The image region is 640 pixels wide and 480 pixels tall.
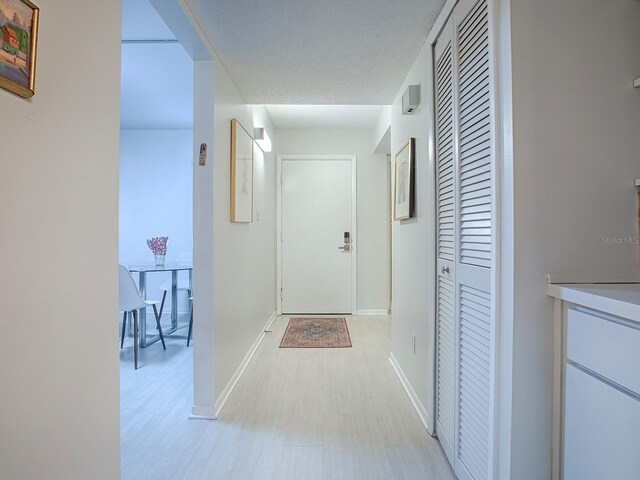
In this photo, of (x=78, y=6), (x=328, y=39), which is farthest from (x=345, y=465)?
(x=328, y=39)

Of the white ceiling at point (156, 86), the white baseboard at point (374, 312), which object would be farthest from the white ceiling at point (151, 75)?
the white baseboard at point (374, 312)

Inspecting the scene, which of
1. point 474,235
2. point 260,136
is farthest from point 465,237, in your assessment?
point 260,136

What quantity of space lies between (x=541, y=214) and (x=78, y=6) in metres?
1.42

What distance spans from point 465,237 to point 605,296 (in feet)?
1.99

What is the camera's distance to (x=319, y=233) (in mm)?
4625

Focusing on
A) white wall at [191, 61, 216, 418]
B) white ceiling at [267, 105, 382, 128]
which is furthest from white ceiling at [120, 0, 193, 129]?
white ceiling at [267, 105, 382, 128]

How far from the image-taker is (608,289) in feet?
3.26

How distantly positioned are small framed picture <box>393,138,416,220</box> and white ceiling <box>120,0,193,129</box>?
1738 mm

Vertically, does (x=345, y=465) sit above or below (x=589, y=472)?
below

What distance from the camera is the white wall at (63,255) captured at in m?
0.73

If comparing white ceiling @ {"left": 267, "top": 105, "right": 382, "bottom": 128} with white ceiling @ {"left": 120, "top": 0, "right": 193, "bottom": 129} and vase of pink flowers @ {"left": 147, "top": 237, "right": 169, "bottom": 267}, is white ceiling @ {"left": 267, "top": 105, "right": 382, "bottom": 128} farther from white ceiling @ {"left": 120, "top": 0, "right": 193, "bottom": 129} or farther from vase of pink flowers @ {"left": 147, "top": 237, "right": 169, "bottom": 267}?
vase of pink flowers @ {"left": 147, "top": 237, "right": 169, "bottom": 267}

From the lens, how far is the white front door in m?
4.62

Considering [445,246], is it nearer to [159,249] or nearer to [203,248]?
[203,248]

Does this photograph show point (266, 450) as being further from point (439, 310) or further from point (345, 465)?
point (439, 310)
